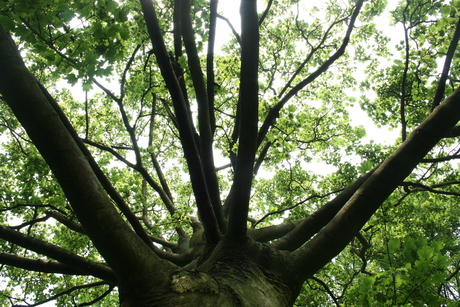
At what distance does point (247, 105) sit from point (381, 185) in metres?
1.49

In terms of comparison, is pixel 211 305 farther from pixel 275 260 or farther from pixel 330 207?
pixel 330 207

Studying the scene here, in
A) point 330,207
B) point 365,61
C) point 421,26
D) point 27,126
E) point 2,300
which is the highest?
point 365,61

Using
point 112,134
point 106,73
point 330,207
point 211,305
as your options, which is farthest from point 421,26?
point 112,134

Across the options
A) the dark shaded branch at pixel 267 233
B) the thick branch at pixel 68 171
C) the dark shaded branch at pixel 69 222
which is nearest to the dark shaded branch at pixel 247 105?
the thick branch at pixel 68 171

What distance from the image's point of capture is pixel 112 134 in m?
9.54

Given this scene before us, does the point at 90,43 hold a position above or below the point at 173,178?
below

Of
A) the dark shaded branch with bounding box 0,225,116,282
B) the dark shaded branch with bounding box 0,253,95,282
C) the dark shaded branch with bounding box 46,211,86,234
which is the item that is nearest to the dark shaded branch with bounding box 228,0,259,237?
the dark shaded branch with bounding box 0,225,116,282

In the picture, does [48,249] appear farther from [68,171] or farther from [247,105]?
[247,105]

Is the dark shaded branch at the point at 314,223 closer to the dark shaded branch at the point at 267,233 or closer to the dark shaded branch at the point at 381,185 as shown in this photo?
the dark shaded branch at the point at 381,185

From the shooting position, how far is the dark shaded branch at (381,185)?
238 cm

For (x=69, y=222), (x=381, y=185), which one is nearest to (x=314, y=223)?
(x=381, y=185)

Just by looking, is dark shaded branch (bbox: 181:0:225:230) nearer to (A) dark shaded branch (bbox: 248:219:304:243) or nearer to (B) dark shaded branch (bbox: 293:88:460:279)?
(A) dark shaded branch (bbox: 248:219:304:243)

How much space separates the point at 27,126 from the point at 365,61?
26.4 ft

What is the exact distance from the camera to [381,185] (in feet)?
7.86
